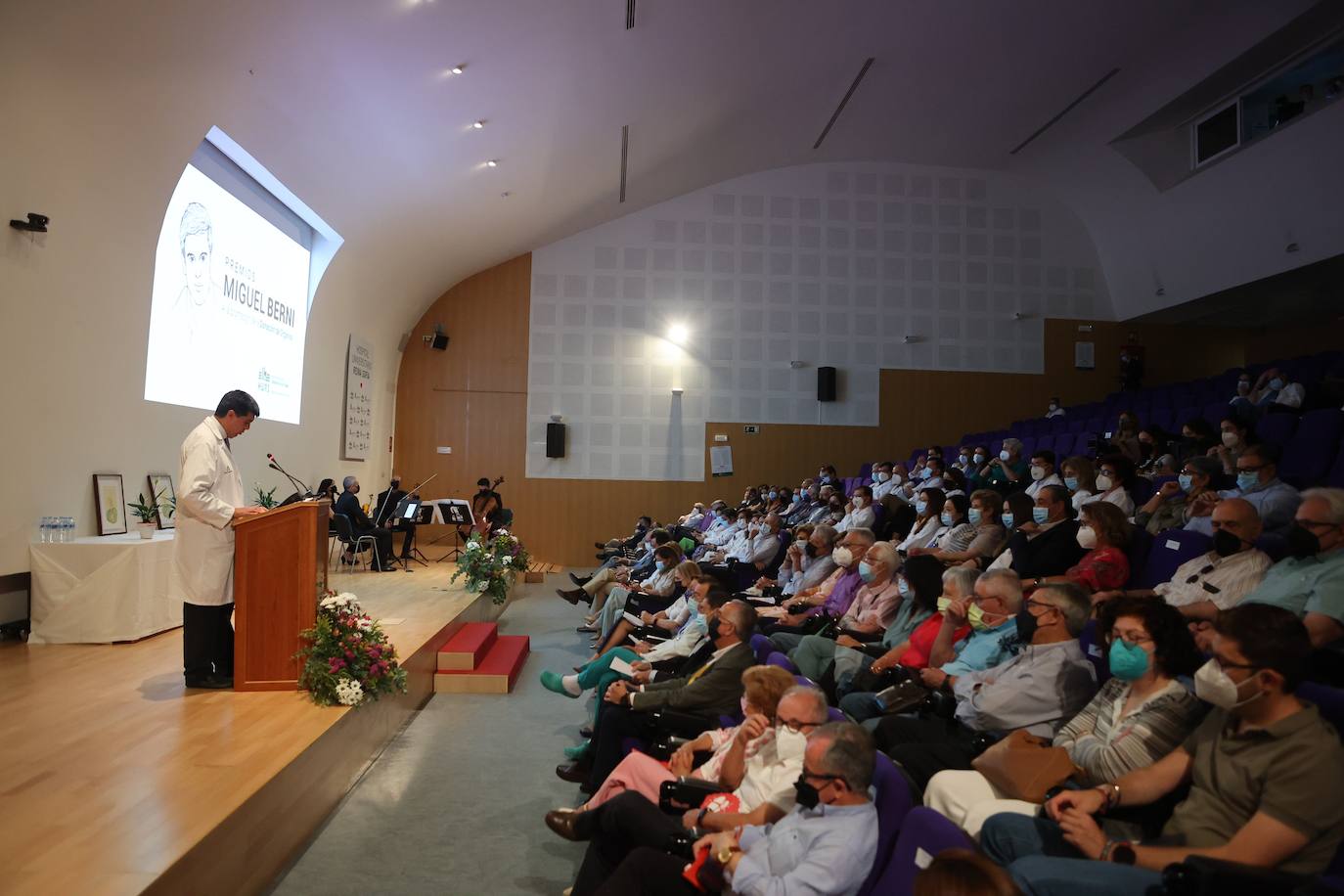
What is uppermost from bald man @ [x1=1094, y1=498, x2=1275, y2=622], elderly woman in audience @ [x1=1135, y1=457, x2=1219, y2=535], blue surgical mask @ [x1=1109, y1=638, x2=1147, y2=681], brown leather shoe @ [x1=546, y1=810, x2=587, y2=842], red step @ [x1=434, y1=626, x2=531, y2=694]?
elderly woman in audience @ [x1=1135, y1=457, x2=1219, y2=535]

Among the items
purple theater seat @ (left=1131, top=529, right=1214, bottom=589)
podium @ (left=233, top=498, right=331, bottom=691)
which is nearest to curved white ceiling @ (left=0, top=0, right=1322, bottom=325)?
podium @ (left=233, top=498, right=331, bottom=691)

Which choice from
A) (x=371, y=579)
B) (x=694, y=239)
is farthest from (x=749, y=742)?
(x=694, y=239)

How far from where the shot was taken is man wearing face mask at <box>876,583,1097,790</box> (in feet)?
8.38

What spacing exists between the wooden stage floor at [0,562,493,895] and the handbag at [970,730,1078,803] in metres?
2.05

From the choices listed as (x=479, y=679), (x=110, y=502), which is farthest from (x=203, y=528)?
(x=110, y=502)

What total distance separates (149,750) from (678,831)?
198 cm

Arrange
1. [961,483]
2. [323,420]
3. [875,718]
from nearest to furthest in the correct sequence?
[875,718], [961,483], [323,420]

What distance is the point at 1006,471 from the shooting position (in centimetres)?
738

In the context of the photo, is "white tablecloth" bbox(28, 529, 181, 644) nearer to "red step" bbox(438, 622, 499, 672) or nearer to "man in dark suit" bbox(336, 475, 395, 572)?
"red step" bbox(438, 622, 499, 672)

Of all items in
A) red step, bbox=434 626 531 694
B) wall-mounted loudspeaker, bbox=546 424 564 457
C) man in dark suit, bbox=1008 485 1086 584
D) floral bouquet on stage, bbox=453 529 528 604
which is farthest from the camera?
wall-mounted loudspeaker, bbox=546 424 564 457

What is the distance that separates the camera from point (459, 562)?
8023 mm

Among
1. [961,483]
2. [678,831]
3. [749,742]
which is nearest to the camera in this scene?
[678,831]

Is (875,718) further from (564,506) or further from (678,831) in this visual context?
(564,506)

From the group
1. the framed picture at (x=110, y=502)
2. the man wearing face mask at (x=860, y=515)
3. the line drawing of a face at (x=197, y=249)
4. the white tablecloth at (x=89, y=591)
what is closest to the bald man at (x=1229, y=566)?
the man wearing face mask at (x=860, y=515)
